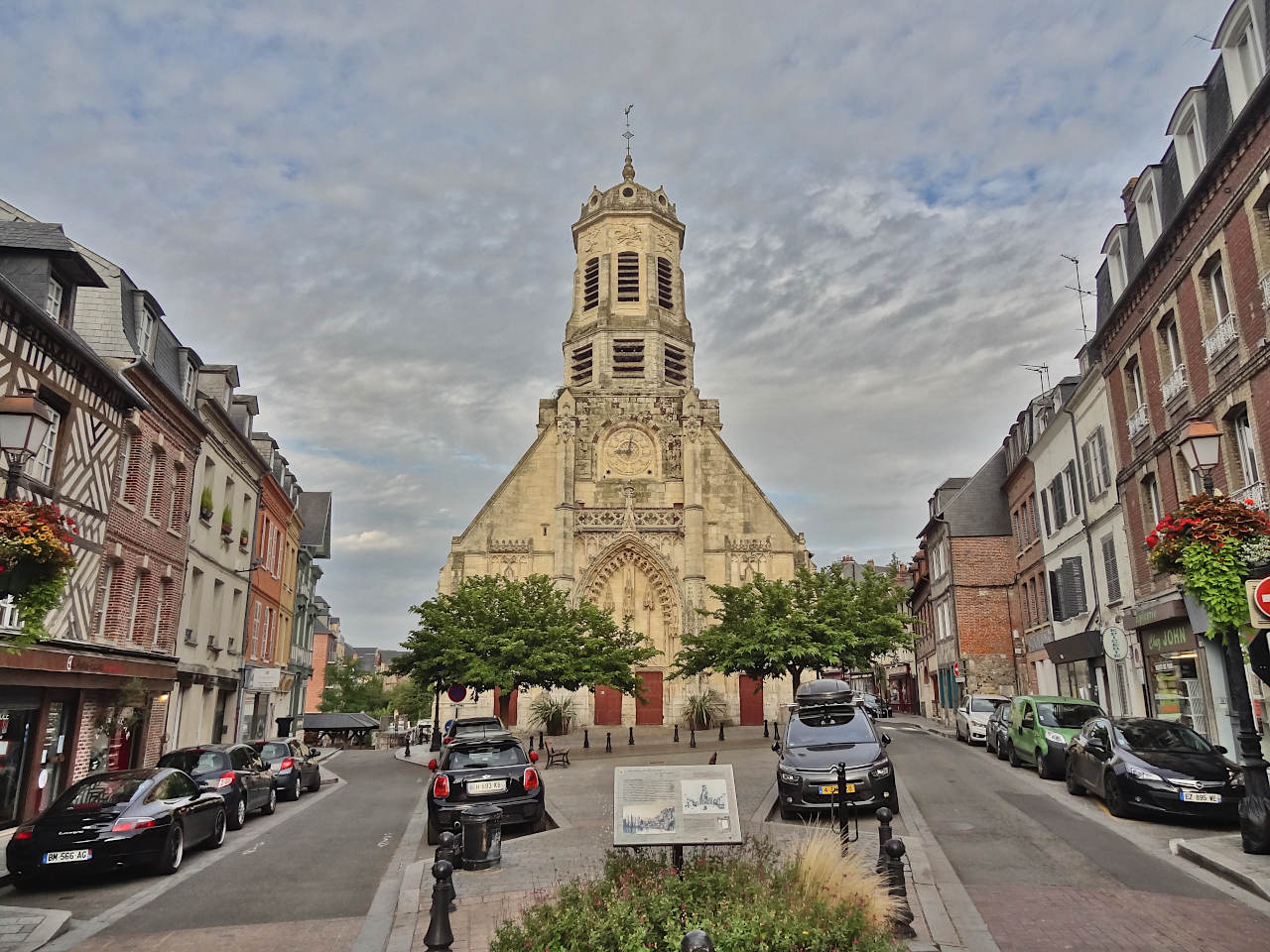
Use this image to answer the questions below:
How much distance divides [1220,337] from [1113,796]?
7.81m

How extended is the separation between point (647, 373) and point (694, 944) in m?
38.7

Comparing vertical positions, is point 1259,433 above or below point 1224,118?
below

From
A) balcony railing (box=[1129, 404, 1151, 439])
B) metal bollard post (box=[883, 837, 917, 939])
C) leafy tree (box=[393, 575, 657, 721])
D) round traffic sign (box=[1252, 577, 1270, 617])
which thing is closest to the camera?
metal bollard post (box=[883, 837, 917, 939])

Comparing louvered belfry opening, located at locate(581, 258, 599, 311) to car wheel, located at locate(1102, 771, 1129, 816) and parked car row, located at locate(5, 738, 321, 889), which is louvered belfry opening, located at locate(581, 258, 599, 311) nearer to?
parked car row, located at locate(5, 738, 321, 889)

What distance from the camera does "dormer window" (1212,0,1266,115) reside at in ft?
42.9

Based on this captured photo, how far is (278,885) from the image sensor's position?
932cm

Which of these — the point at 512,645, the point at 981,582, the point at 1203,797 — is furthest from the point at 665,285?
the point at 1203,797

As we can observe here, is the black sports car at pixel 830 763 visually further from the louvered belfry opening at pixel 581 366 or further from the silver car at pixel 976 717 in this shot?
the louvered belfry opening at pixel 581 366

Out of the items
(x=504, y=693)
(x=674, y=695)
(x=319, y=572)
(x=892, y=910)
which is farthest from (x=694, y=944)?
(x=319, y=572)


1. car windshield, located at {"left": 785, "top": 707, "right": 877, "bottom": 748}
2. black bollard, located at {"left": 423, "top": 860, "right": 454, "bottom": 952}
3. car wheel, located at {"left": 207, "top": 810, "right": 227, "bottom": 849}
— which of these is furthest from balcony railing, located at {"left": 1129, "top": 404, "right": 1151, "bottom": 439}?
car wheel, located at {"left": 207, "top": 810, "right": 227, "bottom": 849}

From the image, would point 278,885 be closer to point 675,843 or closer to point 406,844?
point 406,844

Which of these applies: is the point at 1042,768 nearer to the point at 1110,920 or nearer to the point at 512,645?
the point at 1110,920

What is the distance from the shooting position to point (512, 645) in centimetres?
→ 2517

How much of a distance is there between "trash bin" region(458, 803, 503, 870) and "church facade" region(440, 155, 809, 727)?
26980 mm
